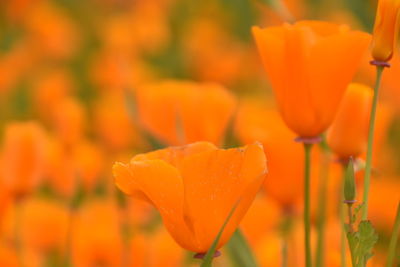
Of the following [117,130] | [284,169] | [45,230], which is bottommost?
[117,130]

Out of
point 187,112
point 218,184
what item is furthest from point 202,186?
point 187,112

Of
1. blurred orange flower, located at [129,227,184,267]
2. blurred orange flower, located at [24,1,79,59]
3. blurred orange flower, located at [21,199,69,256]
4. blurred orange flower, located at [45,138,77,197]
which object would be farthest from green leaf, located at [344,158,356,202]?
blurred orange flower, located at [24,1,79,59]

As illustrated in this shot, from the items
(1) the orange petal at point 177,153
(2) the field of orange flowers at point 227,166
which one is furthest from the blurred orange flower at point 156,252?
(1) the orange petal at point 177,153

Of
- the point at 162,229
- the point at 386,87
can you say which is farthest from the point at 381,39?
the point at 386,87

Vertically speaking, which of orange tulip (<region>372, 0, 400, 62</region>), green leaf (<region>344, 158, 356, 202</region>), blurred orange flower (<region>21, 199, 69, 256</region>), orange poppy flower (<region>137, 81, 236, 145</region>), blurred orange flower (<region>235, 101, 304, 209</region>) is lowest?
blurred orange flower (<region>21, 199, 69, 256</region>)

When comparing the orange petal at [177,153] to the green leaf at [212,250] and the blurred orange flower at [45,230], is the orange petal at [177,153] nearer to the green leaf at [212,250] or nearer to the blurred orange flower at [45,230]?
the green leaf at [212,250]

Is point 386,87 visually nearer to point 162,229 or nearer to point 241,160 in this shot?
point 162,229

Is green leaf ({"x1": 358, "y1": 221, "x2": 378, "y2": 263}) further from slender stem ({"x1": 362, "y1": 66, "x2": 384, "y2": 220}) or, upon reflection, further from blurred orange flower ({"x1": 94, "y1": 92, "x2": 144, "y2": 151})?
blurred orange flower ({"x1": 94, "y1": 92, "x2": 144, "y2": 151})

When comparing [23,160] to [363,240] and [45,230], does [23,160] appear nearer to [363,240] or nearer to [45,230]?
[45,230]
